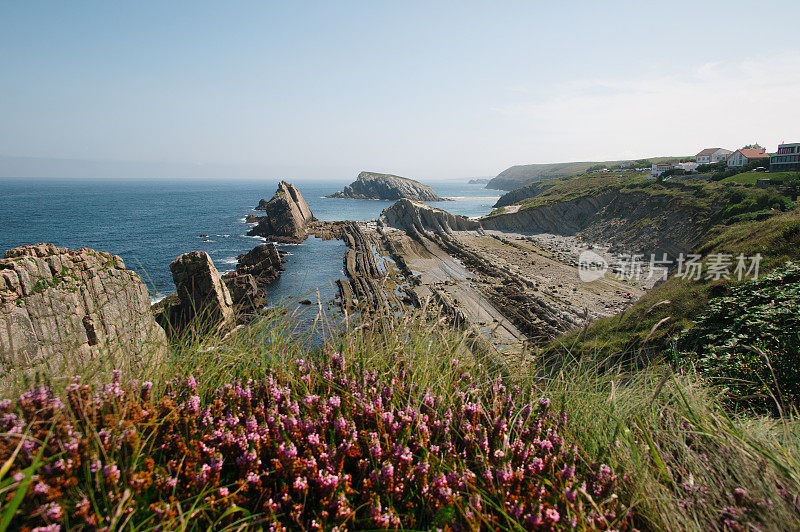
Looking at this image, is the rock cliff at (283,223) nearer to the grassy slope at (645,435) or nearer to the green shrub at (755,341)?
the green shrub at (755,341)

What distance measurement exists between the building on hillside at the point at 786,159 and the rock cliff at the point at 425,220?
3779 centimetres

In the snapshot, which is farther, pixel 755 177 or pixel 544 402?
pixel 755 177

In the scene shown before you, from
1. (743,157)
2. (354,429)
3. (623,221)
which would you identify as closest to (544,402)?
(354,429)

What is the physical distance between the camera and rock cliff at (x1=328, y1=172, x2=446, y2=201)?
14650 cm

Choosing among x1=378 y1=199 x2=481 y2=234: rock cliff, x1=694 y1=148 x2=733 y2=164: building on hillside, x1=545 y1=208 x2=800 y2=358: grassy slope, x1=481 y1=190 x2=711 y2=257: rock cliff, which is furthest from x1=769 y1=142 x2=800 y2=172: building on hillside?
x1=545 y1=208 x2=800 y2=358: grassy slope

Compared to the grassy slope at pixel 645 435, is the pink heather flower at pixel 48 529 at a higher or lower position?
higher

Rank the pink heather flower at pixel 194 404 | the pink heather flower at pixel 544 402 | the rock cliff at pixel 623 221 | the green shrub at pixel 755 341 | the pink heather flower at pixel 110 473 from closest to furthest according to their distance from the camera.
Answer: the pink heather flower at pixel 110 473 < the pink heather flower at pixel 194 404 < the pink heather flower at pixel 544 402 < the green shrub at pixel 755 341 < the rock cliff at pixel 623 221

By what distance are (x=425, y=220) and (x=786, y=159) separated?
4660cm

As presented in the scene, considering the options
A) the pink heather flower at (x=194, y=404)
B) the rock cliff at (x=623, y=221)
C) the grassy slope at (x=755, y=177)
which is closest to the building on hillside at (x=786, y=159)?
the grassy slope at (x=755, y=177)

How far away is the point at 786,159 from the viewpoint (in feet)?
158

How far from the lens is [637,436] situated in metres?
2.45

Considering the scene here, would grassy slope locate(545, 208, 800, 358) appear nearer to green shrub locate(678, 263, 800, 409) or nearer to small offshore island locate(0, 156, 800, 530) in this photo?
green shrub locate(678, 263, 800, 409)

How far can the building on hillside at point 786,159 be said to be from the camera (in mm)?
47156

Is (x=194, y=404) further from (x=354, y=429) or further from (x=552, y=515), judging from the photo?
(x=552, y=515)
